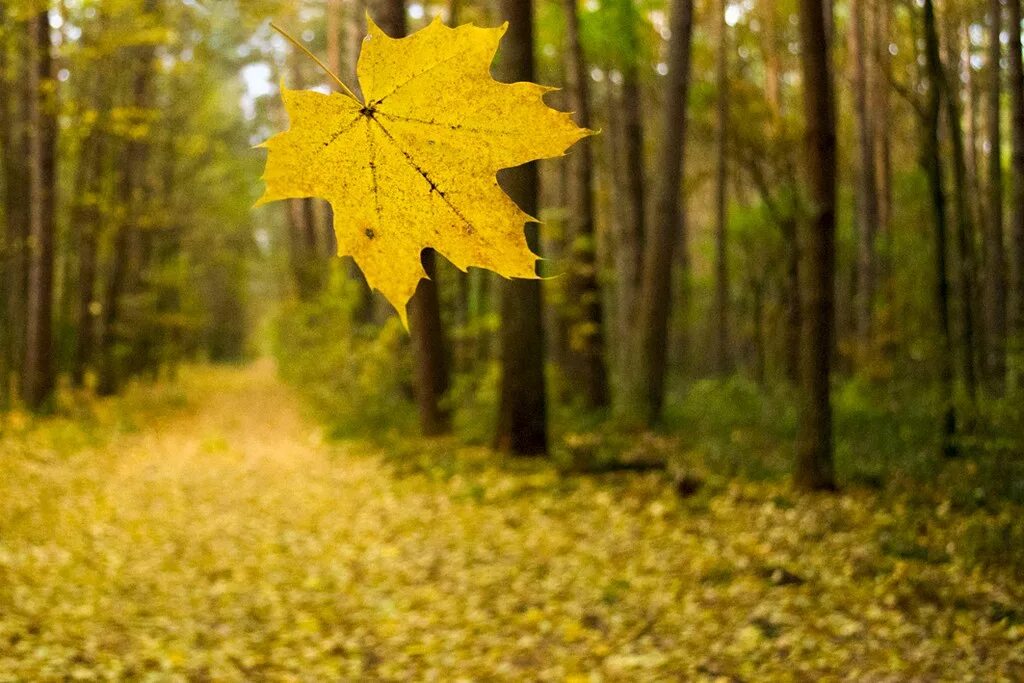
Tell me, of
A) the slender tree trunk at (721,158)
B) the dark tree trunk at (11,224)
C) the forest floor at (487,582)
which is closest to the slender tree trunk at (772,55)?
the slender tree trunk at (721,158)

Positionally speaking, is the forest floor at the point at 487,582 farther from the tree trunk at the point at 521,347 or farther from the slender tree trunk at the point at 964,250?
the slender tree trunk at the point at 964,250

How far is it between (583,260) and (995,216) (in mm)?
4229

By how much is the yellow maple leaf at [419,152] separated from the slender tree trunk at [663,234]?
304 inches

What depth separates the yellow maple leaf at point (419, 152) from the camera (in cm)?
170

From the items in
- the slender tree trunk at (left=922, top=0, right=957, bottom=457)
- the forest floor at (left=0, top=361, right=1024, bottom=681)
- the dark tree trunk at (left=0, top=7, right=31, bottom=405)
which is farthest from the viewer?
the dark tree trunk at (left=0, top=7, right=31, bottom=405)

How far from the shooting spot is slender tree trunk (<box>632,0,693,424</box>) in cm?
906

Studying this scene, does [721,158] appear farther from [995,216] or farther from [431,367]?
[431,367]

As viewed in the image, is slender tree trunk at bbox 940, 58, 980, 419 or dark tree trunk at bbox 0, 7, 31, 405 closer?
slender tree trunk at bbox 940, 58, 980, 419

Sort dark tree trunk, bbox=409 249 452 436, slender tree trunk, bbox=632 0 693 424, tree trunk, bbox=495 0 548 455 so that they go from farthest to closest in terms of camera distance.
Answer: dark tree trunk, bbox=409 249 452 436, slender tree trunk, bbox=632 0 693 424, tree trunk, bbox=495 0 548 455

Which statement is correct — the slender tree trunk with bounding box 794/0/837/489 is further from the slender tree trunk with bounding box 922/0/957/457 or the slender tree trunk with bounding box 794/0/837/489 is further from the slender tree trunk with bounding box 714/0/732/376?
the slender tree trunk with bounding box 714/0/732/376

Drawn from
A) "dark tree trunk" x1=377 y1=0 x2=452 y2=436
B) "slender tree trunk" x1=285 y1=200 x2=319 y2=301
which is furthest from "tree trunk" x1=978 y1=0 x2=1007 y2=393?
"slender tree trunk" x1=285 y1=200 x2=319 y2=301

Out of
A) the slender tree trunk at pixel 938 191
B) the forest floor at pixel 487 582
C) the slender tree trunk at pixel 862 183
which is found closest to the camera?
the forest floor at pixel 487 582

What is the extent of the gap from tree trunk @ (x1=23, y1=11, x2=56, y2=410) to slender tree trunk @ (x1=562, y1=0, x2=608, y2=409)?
5756 mm

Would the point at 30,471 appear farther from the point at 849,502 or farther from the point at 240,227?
the point at 240,227
